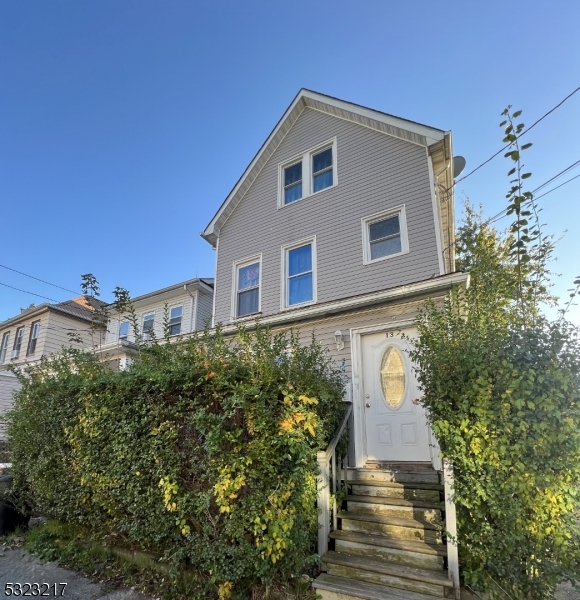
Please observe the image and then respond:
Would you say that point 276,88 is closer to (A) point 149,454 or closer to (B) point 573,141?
(B) point 573,141

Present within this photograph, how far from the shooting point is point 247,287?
926 cm

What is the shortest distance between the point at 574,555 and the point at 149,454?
4.09 metres

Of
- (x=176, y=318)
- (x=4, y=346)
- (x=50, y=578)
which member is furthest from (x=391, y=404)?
(x=4, y=346)

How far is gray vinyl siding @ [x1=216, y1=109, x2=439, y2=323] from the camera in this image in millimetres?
7137

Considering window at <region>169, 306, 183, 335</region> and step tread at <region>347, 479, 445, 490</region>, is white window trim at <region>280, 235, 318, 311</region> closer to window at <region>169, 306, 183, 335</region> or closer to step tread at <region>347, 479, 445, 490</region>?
step tread at <region>347, 479, 445, 490</region>

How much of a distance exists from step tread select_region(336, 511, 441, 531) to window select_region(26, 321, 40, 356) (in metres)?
18.6

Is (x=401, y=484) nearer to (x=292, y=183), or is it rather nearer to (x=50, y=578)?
(x=50, y=578)

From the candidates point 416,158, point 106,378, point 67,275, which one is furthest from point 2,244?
point 416,158

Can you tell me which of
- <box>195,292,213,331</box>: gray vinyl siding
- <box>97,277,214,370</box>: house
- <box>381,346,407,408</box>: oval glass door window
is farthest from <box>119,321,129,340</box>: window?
<box>381,346,407,408</box>: oval glass door window

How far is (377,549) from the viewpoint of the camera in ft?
12.3

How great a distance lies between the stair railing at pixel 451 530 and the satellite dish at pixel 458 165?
7963 millimetres

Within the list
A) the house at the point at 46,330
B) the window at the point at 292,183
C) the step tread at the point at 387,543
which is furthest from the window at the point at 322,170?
the house at the point at 46,330

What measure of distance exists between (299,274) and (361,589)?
20.3ft

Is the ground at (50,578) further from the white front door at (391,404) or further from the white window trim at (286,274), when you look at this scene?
the white window trim at (286,274)
